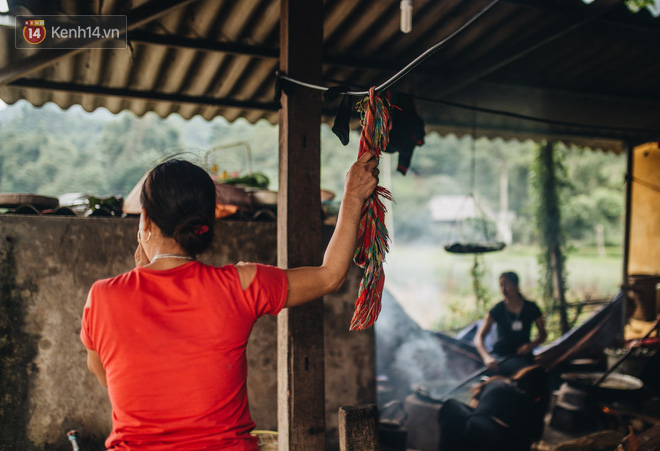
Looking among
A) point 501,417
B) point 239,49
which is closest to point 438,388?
point 501,417

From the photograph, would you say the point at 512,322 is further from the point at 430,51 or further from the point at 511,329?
the point at 430,51

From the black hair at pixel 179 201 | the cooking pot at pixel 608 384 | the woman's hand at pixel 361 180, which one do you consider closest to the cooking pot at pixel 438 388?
the cooking pot at pixel 608 384

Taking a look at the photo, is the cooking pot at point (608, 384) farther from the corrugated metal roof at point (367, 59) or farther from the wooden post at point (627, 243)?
the corrugated metal roof at point (367, 59)

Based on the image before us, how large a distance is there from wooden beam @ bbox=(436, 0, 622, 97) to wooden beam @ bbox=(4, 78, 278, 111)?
2.06 m

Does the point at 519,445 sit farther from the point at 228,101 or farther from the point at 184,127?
the point at 184,127

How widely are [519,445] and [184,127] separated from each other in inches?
1254

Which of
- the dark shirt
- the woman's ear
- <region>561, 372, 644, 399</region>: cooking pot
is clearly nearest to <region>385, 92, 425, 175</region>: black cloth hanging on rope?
the woman's ear

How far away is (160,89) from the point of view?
516cm

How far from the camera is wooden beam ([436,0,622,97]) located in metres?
3.66

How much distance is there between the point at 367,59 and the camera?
4.82 meters

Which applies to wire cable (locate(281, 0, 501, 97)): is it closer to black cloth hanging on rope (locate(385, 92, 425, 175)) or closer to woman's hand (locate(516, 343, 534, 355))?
black cloth hanging on rope (locate(385, 92, 425, 175))

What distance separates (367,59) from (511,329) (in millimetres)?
3736

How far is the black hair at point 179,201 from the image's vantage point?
1571mm

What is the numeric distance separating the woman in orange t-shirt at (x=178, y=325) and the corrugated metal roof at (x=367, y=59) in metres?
2.52
